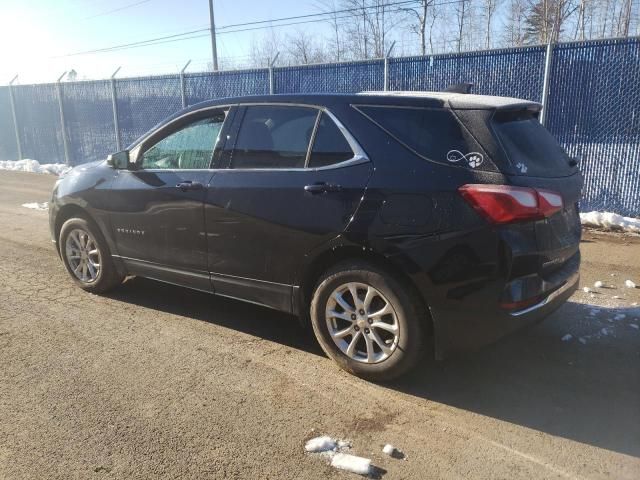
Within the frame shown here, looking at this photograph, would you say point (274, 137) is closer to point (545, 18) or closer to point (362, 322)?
point (362, 322)

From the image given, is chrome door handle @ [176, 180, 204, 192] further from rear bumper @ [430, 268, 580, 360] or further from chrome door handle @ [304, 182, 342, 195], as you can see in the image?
rear bumper @ [430, 268, 580, 360]

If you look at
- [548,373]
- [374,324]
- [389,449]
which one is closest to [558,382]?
[548,373]

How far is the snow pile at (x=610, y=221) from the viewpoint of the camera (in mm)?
7590

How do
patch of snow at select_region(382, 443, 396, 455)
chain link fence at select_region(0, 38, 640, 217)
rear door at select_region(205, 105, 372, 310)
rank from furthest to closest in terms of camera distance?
chain link fence at select_region(0, 38, 640, 217) → rear door at select_region(205, 105, 372, 310) → patch of snow at select_region(382, 443, 396, 455)

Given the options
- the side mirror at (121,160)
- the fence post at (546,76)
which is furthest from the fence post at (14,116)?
the fence post at (546,76)

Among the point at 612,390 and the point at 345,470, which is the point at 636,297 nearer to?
the point at 612,390

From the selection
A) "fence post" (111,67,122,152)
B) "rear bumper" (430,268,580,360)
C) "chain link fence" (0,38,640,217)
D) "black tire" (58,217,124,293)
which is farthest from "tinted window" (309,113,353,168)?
"fence post" (111,67,122,152)

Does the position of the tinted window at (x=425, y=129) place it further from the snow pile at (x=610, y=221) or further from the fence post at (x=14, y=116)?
the fence post at (x=14, y=116)

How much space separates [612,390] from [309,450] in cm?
196

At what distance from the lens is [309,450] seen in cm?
281

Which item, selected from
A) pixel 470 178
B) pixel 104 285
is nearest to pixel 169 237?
pixel 104 285

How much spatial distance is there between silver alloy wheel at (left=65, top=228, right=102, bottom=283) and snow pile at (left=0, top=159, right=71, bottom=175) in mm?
12243

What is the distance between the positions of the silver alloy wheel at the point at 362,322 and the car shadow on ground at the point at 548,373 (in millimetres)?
274

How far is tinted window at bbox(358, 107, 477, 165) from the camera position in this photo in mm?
3244
